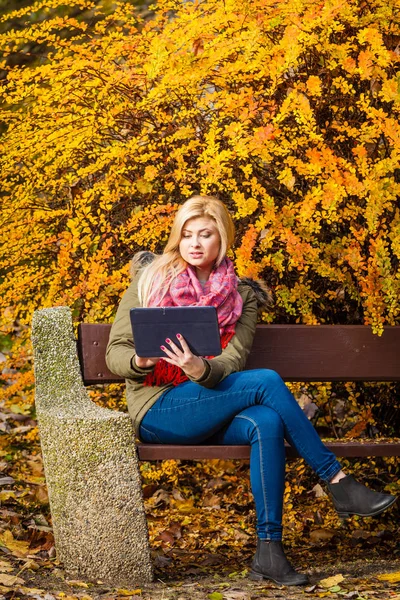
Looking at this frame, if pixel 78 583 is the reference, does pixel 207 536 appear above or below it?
below

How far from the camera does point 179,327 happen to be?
3146mm

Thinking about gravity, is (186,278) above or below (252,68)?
below

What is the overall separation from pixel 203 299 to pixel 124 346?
0.37 meters

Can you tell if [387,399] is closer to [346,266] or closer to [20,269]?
[346,266]

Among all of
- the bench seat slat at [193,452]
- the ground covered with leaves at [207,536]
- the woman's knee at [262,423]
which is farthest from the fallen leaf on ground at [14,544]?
the woman's knee at [262,423]

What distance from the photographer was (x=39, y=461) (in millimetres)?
5043

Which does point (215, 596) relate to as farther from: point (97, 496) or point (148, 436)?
point (148, 436)

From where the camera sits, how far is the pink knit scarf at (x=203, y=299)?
3.44m

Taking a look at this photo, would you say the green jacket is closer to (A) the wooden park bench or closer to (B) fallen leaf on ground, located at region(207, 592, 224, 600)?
(A) the wooden park bench

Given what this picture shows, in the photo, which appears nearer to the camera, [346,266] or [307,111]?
[307,111]

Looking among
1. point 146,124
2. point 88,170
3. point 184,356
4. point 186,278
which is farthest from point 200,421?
point 146,124

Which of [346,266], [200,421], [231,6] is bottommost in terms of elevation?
[200,421]

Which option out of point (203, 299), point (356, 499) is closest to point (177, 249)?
point (203, 299)

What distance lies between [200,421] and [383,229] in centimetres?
117
